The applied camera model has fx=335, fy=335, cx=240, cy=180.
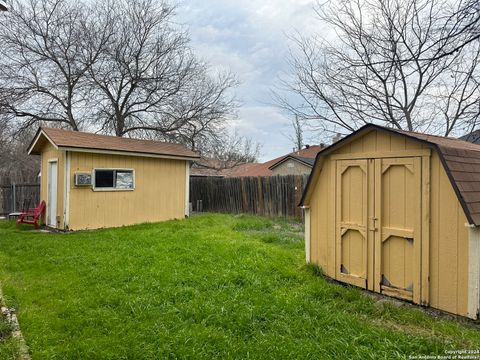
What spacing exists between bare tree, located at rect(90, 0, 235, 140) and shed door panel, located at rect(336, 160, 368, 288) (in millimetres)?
13063

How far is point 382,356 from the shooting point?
108 inches

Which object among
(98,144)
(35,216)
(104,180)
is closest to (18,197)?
(35,216)

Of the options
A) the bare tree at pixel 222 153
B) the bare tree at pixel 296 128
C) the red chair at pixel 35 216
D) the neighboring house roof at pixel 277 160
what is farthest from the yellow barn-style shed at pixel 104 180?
the neighboring house roof at pixel 277 160

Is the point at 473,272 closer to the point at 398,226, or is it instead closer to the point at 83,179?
the point at 398,226

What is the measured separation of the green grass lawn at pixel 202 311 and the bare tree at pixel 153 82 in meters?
11.3

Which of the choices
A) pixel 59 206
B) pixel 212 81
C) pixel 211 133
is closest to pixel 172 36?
pixel 212 81

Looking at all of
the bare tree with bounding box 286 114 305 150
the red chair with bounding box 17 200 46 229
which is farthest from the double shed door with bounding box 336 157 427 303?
the red chair with bounding box 17 200 46 229

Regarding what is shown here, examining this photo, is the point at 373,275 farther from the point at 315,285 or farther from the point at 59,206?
the point at 59,206

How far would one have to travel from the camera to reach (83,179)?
9.32m

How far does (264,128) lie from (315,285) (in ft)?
46.9

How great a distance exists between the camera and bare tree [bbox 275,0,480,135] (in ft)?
28.4

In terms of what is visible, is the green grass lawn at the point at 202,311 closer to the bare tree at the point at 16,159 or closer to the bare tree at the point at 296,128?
the bare tree at the point at 296,128

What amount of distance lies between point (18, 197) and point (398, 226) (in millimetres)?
13766

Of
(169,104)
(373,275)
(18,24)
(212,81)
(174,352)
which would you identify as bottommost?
(174,352)
